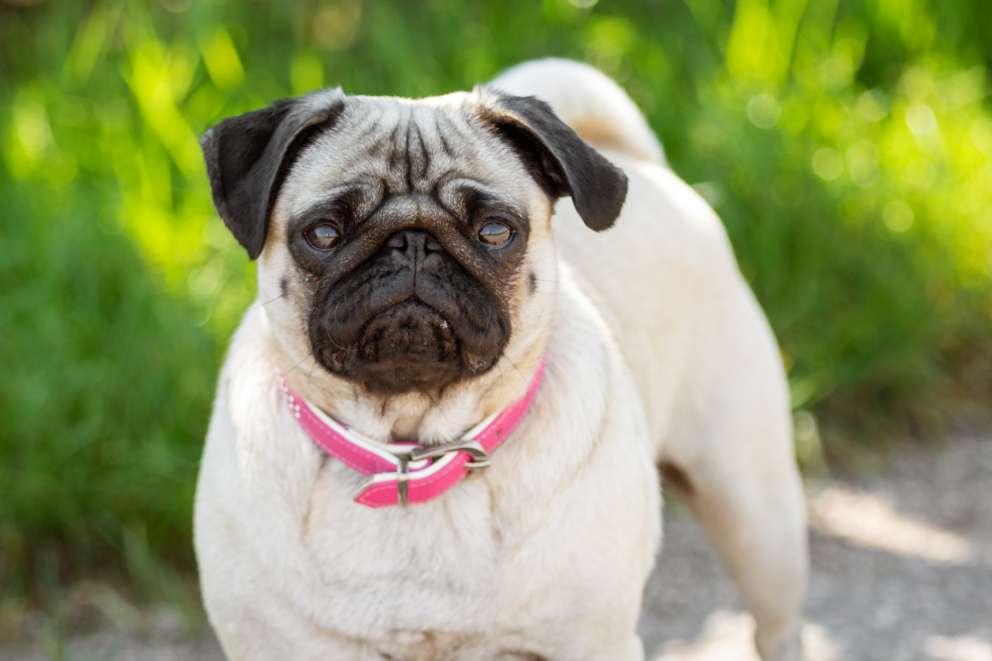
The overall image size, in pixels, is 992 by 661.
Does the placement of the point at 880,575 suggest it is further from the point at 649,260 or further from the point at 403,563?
the point at 403,563

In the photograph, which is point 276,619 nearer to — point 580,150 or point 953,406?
point 580,150

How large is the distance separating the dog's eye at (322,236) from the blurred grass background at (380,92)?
6.84ft

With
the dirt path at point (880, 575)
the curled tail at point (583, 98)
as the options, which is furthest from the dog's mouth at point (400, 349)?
the dirt path at point (880, 575)

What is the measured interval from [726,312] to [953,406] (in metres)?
2.56

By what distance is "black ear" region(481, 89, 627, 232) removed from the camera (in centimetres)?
315

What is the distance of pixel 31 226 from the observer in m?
5.57

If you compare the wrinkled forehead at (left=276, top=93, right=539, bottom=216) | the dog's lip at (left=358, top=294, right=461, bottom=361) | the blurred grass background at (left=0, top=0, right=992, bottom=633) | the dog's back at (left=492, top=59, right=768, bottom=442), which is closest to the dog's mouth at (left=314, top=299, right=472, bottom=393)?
the dog's lip at (left=358, top=294, right=461, bottom=361)

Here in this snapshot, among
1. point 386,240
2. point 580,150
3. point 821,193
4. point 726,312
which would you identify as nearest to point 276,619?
point 386,240

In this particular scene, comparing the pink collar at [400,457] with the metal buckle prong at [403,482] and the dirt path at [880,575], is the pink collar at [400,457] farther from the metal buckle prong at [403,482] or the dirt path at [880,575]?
the dirt path at [880,575]

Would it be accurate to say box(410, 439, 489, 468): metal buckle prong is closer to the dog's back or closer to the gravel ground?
the dog's back

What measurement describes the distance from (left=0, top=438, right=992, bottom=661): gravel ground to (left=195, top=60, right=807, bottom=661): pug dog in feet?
5.83

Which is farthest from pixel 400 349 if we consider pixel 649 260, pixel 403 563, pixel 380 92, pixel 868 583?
pixel 380 92

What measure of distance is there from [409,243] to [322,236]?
0.17 meters

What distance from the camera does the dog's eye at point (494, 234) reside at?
315 centimetres
